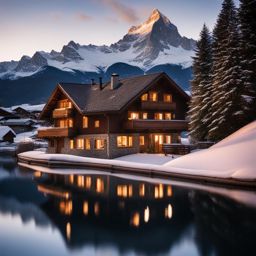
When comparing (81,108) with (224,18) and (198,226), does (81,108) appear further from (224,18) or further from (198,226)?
(198,226)

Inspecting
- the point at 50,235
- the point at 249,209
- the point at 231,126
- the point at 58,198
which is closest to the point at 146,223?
the point at 50,235

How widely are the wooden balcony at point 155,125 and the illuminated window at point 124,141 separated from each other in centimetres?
176

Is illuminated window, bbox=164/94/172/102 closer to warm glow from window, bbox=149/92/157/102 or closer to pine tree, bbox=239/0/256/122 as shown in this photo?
warm glow from window, bbox=149/92/157/102

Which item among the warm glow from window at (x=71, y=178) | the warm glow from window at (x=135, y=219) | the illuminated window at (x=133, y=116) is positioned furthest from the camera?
the illuminated window at (x=133, y=116)

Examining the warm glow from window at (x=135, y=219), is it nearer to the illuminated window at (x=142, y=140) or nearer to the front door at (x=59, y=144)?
the illuminated window at (x=142, y=140)

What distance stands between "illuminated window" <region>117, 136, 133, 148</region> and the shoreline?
21.8 feet

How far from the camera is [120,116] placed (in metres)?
46.2

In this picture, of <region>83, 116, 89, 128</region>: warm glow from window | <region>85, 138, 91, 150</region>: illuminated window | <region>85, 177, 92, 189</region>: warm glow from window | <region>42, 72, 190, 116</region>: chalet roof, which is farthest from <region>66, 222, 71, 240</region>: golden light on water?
<region>83, 116, 89, 128</region>: warm glow from window

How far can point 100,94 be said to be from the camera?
51.4 meters

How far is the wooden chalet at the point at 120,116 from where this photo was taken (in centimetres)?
4556

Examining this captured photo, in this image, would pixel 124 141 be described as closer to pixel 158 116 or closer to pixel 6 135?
pixel 158 116

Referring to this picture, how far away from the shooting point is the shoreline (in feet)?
83.8

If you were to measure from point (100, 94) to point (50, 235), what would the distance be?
36.9 meters

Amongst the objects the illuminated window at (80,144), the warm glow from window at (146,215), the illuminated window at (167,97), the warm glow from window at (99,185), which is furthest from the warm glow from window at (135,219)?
the illuminated window at (167,97)
